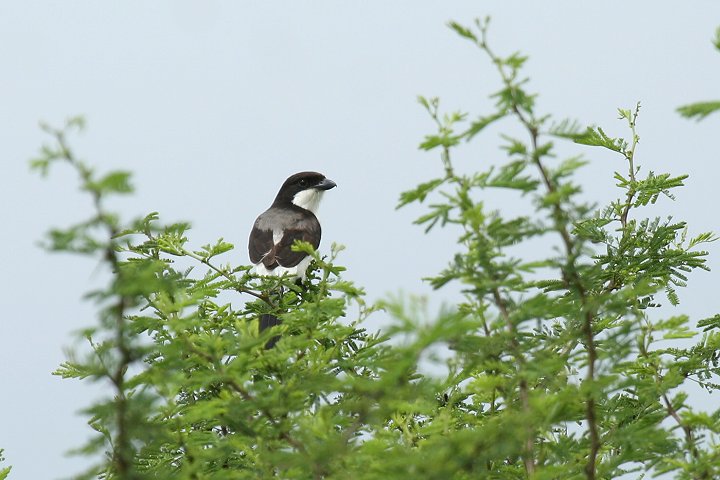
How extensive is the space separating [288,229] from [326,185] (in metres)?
1.97

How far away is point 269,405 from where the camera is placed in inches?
153

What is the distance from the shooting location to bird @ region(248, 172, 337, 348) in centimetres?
902

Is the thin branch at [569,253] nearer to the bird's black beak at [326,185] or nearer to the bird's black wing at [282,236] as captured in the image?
the bird's black wing at [282,236]

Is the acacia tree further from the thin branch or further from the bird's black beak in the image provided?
the bird's black beak

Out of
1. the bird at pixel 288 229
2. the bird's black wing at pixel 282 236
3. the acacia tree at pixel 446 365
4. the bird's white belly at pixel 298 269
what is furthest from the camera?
the bird's black wing at pixel 282 236

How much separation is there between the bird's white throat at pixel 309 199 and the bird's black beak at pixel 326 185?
0.09 meters

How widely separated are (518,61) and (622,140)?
15.2 feet

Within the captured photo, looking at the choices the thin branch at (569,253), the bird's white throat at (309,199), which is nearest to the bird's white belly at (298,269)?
the bird's white throat at (309,199)

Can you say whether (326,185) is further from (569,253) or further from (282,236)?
(569,253)

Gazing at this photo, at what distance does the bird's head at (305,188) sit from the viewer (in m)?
11.9

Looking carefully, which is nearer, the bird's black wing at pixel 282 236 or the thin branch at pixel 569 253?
the thin branch at pixel 569 253

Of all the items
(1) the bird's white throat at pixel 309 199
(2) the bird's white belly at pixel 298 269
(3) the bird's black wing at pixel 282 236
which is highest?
(1) the bird's white throat at pixel 309 199

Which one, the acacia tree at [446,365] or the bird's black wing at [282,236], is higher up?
the bird's black wing at [282,236]

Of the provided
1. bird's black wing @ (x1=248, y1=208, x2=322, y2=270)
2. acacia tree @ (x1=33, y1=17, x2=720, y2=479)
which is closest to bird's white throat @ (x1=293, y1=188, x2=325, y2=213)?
bird's black wing @ (x1=248, y1=208, x2=322, y2=270)
